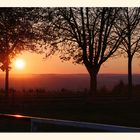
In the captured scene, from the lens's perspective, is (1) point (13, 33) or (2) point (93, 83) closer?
(2) point (93, 83)

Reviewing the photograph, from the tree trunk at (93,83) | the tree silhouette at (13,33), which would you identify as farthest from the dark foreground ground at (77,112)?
the tree silhouette at (13,33)

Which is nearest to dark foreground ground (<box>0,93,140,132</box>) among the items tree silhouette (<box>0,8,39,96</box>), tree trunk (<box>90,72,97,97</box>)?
tree trunk (<box>90,72,97,97</box>)

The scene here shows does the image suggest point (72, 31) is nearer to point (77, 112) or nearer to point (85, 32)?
point (85, 32)

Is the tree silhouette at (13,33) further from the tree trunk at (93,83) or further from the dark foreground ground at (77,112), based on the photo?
the dark foreground ground at (77,112)

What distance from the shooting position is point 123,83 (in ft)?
146

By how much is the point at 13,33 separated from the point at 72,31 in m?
4.07

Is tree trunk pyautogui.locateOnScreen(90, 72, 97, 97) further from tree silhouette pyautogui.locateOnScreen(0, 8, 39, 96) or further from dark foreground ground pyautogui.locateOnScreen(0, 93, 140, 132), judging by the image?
tree silhouette pyautogui.locateOnScreen(0, 8, 39, 96)

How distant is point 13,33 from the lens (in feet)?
125

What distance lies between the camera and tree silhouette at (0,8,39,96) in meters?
36.5

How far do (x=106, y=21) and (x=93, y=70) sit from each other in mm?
3547

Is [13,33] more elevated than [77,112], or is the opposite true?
[13,33]

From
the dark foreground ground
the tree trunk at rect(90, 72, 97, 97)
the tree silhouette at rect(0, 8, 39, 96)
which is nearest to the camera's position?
the dark foreground ground

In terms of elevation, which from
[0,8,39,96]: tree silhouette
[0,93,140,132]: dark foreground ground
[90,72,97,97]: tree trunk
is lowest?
[0,93,140,132]: dark foreground ground

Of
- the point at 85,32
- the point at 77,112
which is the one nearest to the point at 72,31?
the point at 85,32
